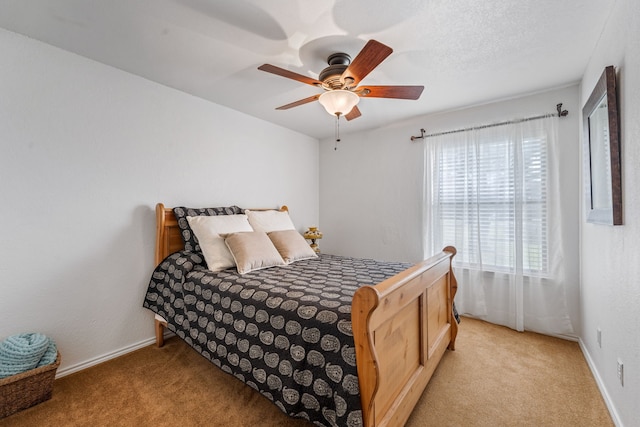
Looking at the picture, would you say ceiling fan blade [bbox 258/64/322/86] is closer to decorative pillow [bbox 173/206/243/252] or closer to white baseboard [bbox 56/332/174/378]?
decorative pillow [bbox 173/206/243/252]

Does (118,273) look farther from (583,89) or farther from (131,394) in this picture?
(583,89)

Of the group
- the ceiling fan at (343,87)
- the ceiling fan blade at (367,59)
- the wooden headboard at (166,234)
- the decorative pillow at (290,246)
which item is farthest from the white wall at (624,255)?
the wooden headboard at (166,234)

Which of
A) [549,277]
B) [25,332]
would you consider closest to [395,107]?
[549,277]

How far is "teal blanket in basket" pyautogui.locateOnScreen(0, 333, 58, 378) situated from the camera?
164cm

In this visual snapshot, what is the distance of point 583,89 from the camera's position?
2412 mm

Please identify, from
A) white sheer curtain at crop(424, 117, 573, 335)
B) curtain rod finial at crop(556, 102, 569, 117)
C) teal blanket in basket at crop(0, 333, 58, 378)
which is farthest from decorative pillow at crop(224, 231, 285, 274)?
curtain rod finial at crop(556, 102, 569, 117)

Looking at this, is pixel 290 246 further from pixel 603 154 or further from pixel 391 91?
pixel 603 154

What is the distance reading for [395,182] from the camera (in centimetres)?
367

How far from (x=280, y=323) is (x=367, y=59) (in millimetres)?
1609

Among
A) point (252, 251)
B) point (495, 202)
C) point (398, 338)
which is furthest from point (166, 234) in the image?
point (495, 202)

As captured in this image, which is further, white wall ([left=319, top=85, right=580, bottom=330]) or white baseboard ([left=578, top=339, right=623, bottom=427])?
white wall ([left=319, top=85, right=580, bottom=330])

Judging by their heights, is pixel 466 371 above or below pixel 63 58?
below

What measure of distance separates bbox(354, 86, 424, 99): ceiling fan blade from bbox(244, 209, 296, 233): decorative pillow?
1639 mm

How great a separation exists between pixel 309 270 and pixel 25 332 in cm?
202
